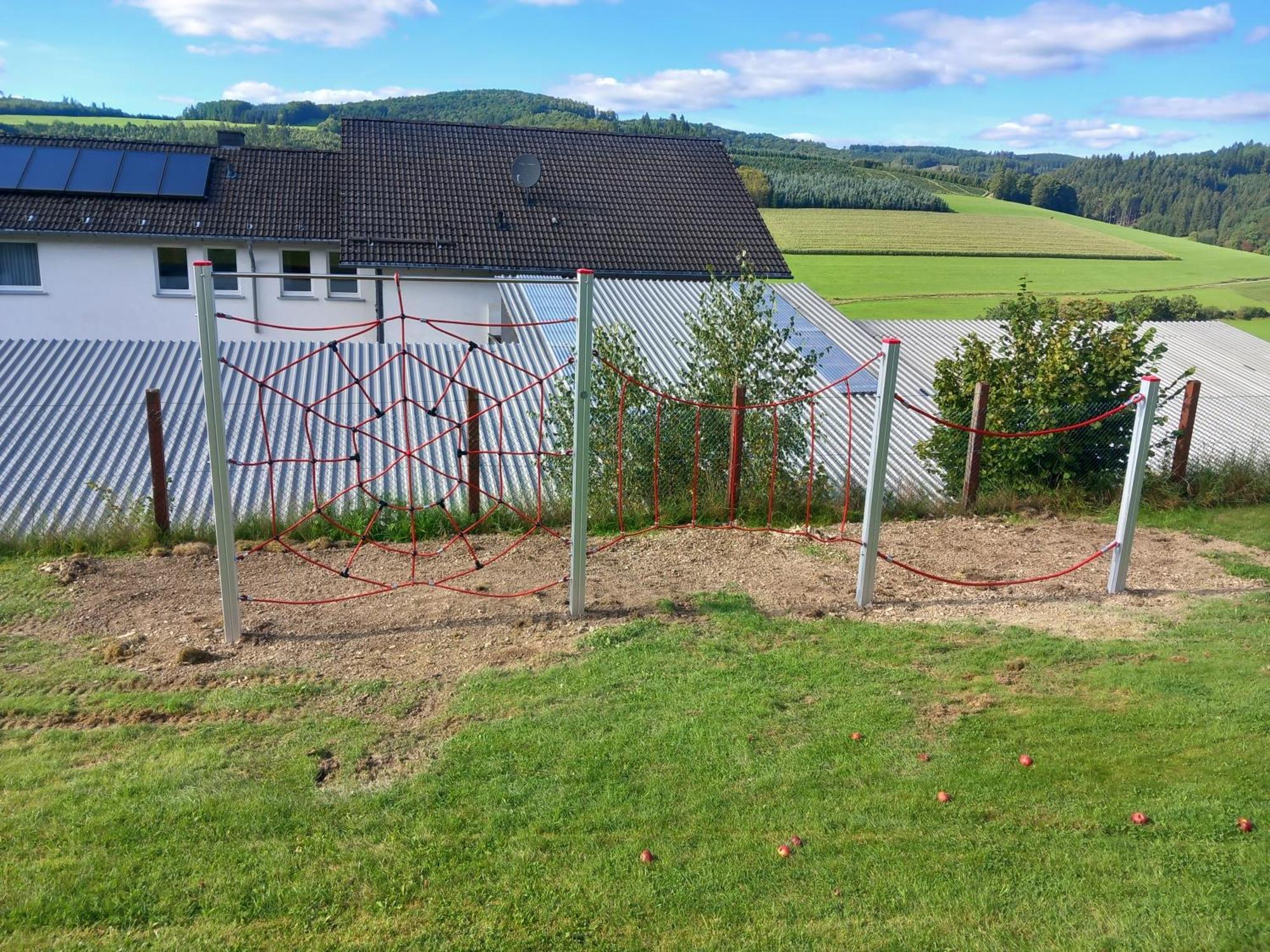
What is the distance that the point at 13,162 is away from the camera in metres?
28.9

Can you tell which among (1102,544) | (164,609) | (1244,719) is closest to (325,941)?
(164,609)

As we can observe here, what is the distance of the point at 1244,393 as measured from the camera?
2436 cm

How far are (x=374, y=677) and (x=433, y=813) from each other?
5.29 ft

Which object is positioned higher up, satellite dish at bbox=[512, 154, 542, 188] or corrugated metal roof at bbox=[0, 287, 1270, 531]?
satellite dish at bbox=[512, 154, 542, 188]

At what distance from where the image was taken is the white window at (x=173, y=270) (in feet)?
95.7

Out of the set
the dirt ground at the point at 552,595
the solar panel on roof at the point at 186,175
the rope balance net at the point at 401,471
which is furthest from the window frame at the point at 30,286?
the dirt ground at the point at 552,595

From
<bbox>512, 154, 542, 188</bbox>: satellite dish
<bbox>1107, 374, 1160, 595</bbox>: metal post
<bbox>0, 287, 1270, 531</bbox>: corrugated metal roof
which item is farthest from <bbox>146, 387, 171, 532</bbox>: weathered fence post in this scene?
<bbox>512, 154, 542, 188</bbox>: satellite dish

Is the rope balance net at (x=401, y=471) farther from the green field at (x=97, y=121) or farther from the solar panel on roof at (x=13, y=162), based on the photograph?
the green field at (x=97, y=121)

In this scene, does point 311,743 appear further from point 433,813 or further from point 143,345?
point 143,345

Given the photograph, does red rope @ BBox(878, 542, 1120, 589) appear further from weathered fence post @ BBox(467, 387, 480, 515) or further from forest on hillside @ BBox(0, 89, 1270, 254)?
forest on hillside @ BBox(0, 89, 1270, 254)

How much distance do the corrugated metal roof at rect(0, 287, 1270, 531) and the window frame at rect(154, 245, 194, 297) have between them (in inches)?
521

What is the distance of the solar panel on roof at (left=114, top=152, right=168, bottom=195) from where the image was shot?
95.5ft

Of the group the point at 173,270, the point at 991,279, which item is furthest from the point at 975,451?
the point at 991,279

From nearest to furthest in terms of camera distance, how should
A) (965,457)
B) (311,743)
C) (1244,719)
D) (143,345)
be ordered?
(311,743) → (1244,719) → (965,457) → (143,345)
